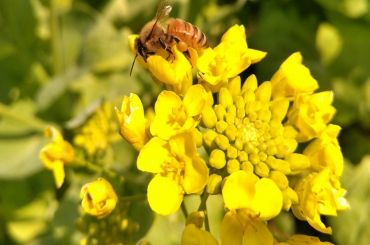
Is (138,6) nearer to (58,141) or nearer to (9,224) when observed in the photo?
(58,141)

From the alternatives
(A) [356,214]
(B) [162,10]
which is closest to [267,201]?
(B) [162,10]

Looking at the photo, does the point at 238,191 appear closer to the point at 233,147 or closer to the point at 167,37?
the point at 233,147

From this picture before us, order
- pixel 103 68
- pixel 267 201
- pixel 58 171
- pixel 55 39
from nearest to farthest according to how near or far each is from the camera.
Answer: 1. pixel 267 201
2. pixel 58 171
3. pixel 55 39
4. pixel 103 68

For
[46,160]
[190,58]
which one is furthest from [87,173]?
[190,58]

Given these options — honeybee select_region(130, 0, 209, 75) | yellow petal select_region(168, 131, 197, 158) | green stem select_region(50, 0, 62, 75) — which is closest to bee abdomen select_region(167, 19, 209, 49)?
honeybee select_region(130, 0, 209, 75)

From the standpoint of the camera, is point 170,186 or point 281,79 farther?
point 281,79

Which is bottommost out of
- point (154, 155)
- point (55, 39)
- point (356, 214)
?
point (356, 214)

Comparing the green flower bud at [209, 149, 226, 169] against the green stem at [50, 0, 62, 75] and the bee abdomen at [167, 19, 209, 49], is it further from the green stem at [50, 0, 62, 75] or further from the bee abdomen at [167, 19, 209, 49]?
the green stem at [50, 0, 62, 75]
